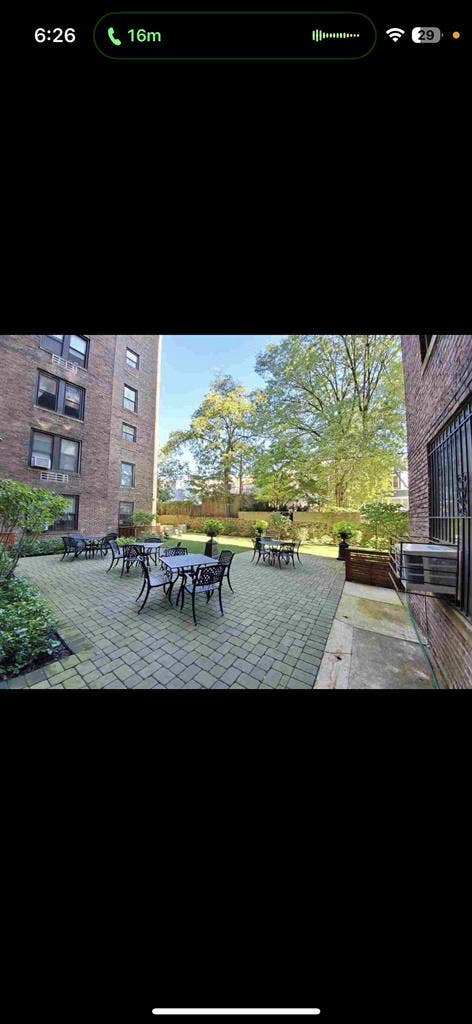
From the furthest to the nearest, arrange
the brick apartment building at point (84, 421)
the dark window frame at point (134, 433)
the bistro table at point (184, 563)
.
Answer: the dark window frame at point (134, 433) < the brick apartment building at point (84, 421) < the bistro table at point (184, 563)

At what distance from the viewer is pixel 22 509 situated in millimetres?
4363

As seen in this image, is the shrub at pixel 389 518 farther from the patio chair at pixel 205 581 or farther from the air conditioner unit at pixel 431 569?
the air conditioner unit at pixel 431 569

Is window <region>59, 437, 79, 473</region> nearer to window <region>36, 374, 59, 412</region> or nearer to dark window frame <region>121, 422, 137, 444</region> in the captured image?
window <region>36, 374, 59, 412</region>

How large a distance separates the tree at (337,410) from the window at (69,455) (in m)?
7.44

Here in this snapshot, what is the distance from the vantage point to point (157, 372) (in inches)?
540

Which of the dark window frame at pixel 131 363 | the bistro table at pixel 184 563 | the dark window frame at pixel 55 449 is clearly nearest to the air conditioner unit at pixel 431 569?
the bistro table at pixel 184 563

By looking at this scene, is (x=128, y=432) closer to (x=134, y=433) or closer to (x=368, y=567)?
(x=134, y=433)

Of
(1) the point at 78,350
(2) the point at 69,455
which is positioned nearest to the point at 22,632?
(2) the point at 69,455

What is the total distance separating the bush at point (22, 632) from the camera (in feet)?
8.84
